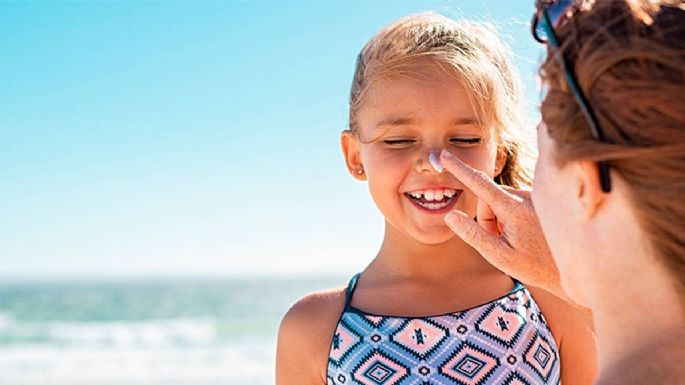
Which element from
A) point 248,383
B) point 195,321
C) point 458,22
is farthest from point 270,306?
point 458,22

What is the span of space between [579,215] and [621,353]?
0.24m

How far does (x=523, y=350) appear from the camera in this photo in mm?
2793

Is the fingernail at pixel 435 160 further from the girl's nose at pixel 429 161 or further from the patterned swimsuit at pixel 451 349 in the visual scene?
the patterned swimsuit at pixel 451 349

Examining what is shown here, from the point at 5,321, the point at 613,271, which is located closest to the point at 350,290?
the point at 613,271

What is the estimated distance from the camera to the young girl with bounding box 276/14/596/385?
2.80 meters

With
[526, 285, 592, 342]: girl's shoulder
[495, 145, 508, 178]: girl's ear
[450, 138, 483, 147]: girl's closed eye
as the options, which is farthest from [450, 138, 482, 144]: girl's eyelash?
[526, 285, 592, 342]: girl's shoulder

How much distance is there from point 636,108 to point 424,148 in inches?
63.5

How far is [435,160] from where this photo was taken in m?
2.72

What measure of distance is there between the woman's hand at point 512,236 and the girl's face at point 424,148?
430 mm

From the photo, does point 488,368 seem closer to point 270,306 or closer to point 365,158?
point 365,158

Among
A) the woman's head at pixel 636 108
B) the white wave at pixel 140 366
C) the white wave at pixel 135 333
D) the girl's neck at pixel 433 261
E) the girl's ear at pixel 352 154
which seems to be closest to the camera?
the woman's head at pixel 636 108

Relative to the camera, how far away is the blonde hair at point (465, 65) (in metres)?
2.93

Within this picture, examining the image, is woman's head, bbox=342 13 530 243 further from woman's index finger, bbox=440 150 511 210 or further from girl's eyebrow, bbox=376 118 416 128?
woman's index finger, bbox=440 150 511 210

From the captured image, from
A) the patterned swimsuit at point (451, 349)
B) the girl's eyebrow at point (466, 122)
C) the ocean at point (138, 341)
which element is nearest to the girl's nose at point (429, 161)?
the girl's eyebrow at point (466, 122)
